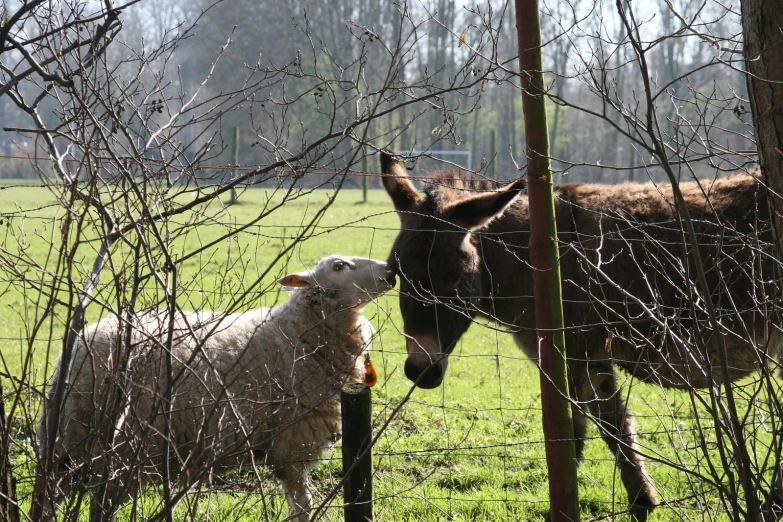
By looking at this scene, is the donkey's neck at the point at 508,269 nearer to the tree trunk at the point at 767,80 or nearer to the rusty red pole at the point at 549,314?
the rusty red pole at the point at 549,314

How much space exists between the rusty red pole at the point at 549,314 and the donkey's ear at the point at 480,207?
94 centimetres

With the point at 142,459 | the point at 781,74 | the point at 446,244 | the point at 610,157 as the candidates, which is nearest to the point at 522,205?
the point at 446,244

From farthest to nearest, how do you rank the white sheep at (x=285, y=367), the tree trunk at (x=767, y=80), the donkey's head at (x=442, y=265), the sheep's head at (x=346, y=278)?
the sheep's head at (x=346, y=278) → the donkey's head at (x=442, y=265) → the white sheep at (x=285, y=367) → the tree trunk at (x=767, y=80)

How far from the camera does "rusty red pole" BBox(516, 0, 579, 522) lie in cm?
316

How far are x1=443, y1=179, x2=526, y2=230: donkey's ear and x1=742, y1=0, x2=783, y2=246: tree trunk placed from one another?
1.73 meters

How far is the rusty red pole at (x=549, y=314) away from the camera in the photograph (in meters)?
3.16

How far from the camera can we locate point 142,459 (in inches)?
90.4

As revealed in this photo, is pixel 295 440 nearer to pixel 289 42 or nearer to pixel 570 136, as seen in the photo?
pixel 289 42

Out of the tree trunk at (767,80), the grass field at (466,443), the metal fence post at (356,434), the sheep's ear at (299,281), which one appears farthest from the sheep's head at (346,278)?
the tree trunk at (767,80)

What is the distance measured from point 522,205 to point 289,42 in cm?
2882

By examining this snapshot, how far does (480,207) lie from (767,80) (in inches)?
80.8

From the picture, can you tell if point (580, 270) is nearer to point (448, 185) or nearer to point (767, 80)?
point (448, 185)

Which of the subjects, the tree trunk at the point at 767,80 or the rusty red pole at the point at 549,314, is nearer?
the tree trunk at the point at 767,80

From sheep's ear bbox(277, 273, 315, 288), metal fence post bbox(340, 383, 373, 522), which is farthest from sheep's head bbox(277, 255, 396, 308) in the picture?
metal fence post bbox(340, 383, 373, 522)
